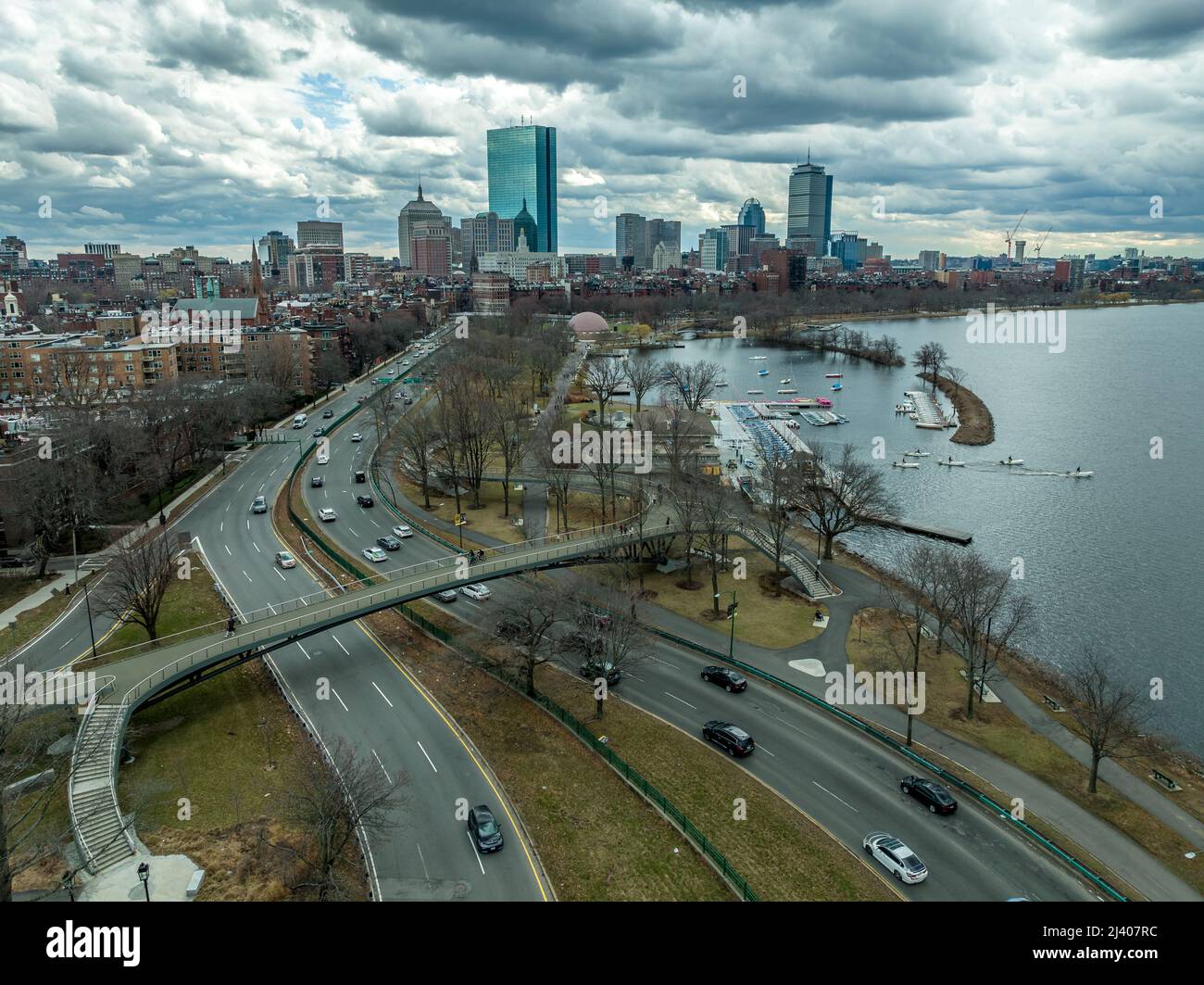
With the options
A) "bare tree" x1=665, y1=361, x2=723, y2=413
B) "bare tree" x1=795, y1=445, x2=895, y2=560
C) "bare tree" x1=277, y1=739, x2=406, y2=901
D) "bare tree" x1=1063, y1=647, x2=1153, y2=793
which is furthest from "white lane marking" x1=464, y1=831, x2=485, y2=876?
"bare tree" x1=665, y1=361, x2=723, y2=413

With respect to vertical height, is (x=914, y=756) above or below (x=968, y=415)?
below

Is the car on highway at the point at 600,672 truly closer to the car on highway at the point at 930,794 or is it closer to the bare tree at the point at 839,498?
the car on highway at the point at 930,794

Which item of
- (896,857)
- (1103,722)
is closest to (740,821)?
(896,857)

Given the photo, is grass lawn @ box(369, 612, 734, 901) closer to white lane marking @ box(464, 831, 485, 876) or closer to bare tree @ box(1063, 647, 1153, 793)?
white lane marking @ box(464, 831, 485, 876)

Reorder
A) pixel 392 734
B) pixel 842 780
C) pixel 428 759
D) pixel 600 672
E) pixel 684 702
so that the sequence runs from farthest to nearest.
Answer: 1. pixel 600 672
2. pixel 684 702
3. pixel 392 734
4. pixel 428 759
5. pixel 842 780

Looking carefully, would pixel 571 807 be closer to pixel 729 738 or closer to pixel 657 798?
pixel 657 798
